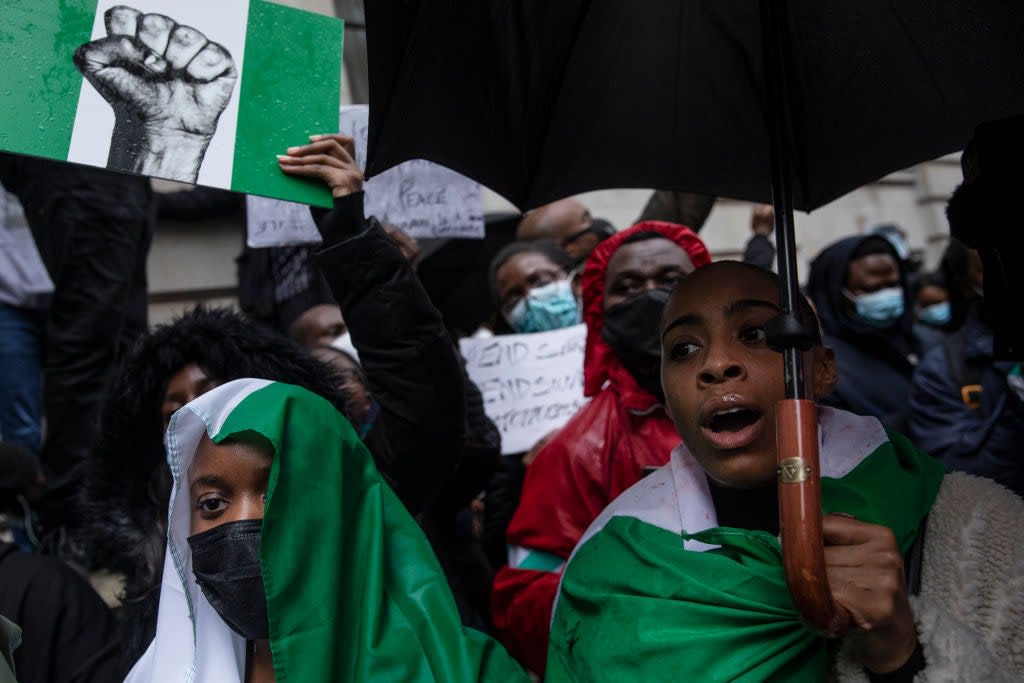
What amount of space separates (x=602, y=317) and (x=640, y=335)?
0.90 feet

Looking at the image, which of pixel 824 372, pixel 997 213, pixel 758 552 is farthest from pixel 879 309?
pixel 758 552

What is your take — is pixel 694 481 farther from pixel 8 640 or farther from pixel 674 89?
pixel 8 640

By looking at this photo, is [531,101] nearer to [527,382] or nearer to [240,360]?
[240,360]

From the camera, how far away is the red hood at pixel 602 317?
301cm

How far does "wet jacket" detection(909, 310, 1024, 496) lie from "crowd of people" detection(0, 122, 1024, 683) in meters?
0.01

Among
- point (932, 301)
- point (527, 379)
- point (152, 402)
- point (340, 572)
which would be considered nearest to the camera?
point (340, 572)

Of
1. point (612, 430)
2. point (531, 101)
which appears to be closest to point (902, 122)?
point (531, 101)

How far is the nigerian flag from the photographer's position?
179 cm

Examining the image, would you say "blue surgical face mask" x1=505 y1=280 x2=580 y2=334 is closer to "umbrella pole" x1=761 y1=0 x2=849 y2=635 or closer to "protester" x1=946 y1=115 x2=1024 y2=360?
"protester" x1=946 y1=115 x2=1024 y2=360

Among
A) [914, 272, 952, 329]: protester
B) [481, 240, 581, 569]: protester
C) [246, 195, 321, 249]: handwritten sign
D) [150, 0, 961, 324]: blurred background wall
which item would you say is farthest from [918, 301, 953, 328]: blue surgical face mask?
[246, 195, 321, 249]: handwritten sign

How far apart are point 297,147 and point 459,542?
152cm

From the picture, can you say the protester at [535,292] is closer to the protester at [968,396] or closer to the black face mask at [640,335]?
the black face mask at [640,335]

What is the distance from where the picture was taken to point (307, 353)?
9.25ft

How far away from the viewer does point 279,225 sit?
330 centimetres
